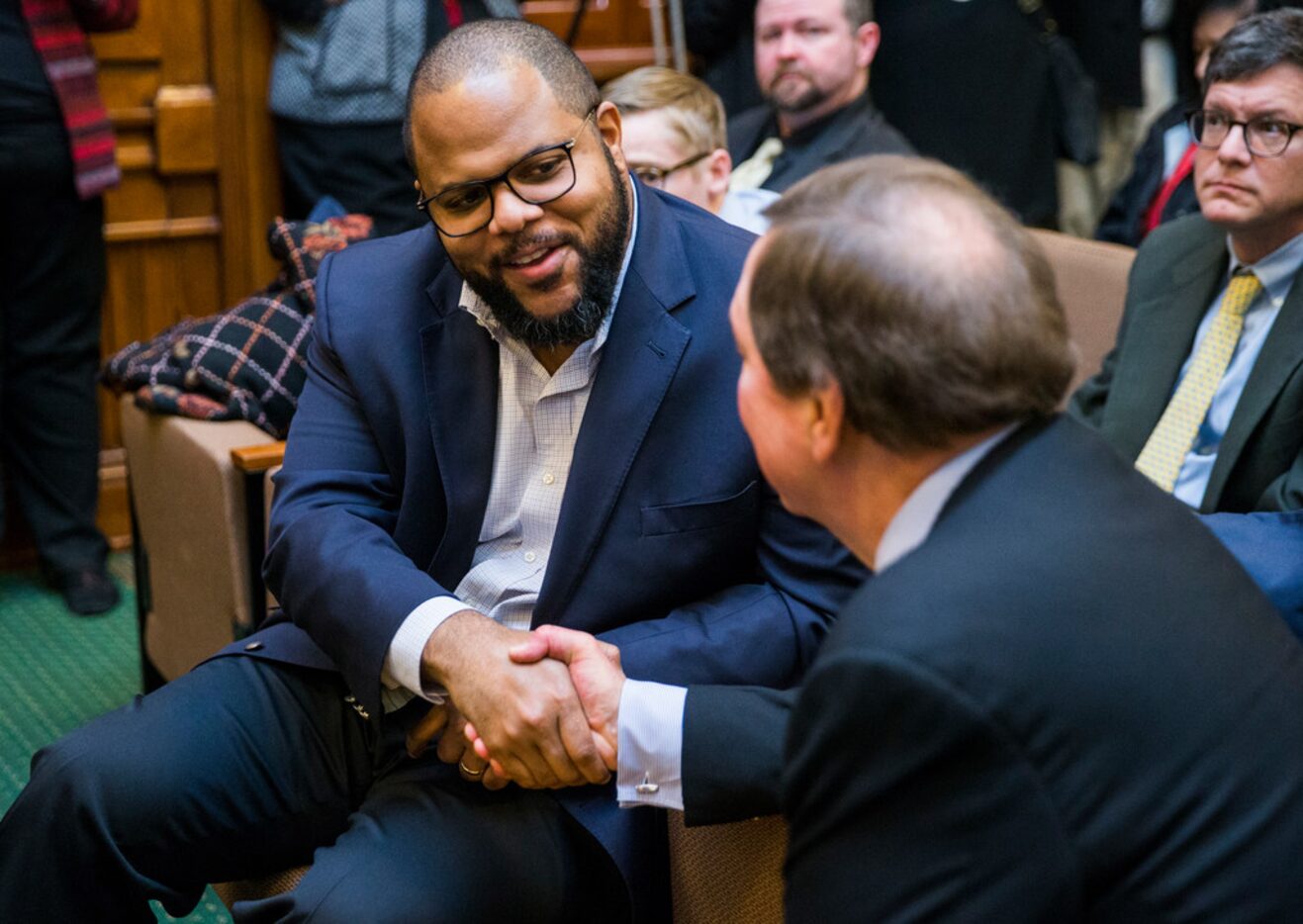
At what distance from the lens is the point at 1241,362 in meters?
2.14

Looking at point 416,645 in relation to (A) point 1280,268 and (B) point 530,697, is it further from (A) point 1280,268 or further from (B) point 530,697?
(A) point 1280,268

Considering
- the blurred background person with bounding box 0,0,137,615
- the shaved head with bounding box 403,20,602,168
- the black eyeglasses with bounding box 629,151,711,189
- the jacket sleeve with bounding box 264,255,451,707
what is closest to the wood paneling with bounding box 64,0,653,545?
the blurred background person with bounding box 0,0,137,615

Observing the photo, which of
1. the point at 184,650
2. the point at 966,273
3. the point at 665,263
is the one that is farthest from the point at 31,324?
the point at 966,273

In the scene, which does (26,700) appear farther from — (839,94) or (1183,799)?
(1183,799)

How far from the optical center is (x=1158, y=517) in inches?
40.8

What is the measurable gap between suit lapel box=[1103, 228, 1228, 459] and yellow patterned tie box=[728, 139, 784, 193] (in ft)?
3.89

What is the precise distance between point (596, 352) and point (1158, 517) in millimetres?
797

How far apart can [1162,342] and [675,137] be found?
0.92 m

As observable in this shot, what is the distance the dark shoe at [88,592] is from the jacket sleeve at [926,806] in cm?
262

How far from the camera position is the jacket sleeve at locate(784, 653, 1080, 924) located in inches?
35.7

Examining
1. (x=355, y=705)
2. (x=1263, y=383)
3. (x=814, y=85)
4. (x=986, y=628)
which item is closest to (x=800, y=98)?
(x=814, y=85)

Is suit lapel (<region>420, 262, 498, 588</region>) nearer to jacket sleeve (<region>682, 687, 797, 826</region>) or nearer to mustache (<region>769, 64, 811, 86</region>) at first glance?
jacket sleeve (<region>682, 687, 797, 826</region>)

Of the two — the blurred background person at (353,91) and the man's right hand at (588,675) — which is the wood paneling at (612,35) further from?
the man's right hand at (588,675)

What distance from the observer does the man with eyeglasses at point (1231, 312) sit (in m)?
2.00
